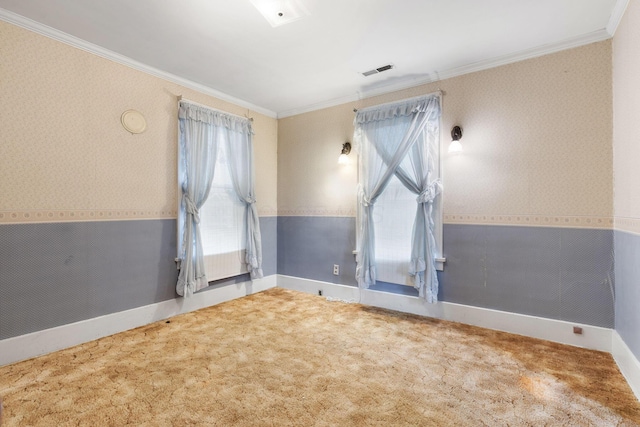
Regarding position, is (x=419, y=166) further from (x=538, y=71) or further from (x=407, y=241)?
(x=538, y=71)

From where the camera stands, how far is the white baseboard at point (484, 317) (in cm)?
257

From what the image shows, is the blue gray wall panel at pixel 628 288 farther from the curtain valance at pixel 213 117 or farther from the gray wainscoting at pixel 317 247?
the curtain valance at pixel 213 117

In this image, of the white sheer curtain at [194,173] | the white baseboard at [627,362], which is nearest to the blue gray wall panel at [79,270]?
the white sheer curtain at [194,173]

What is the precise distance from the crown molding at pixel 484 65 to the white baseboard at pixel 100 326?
284 cm

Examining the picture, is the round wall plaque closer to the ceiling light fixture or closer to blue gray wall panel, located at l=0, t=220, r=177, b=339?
blue gray wall panel, located at l=0, t=220, r=177, b=339

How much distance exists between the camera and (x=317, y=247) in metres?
4.23

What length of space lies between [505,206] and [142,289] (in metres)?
3.65

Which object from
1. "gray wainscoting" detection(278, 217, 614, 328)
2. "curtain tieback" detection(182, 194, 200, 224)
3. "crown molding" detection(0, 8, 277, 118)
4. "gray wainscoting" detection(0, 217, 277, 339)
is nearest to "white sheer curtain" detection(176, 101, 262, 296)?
"curtain tieback" detection(182, 194, 200, 224)

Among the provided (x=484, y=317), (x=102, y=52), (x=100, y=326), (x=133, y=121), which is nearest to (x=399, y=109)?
(x=484, y=317)

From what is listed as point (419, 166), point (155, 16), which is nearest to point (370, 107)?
point (419, 166)

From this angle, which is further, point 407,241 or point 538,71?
point 407,241

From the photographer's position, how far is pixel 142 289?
10.2 feet

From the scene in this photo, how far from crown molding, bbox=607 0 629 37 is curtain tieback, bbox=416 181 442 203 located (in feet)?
5.69

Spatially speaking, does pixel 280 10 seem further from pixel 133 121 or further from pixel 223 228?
pixel 223 228
